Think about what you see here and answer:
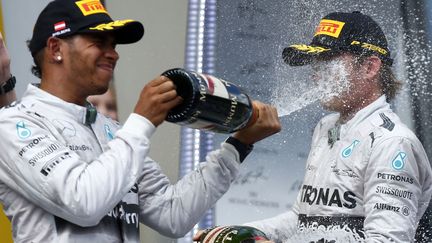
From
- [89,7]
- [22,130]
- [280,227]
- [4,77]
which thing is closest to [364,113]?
[280,227]

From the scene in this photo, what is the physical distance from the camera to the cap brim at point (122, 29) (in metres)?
2.45

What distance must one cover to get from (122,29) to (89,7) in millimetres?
114

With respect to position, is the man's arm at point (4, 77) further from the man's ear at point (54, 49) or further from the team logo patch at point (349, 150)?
the team logo patch at point (349, 150)

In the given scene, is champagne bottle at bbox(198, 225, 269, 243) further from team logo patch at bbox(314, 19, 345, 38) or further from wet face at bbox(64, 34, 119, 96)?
team logo patch at bbox(314, 19, 345, 38)

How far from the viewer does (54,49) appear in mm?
2512

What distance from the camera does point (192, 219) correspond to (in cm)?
258

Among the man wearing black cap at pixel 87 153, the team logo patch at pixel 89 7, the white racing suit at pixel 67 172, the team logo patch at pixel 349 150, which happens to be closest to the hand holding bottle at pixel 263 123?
the man wearing black cap at pixel 87 153

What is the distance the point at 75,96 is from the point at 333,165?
747 millimetres

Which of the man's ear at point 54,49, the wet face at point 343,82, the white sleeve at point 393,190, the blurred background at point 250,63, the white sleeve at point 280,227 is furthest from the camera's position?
the blurred background at point 250,63

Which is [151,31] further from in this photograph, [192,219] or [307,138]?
[192,219]

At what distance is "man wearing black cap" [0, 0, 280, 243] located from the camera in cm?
221

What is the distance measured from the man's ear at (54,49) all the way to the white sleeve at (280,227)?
2.63 ft

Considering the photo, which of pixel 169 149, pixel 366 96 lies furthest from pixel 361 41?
pixel 169 149

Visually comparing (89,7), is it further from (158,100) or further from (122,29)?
(158,100)
